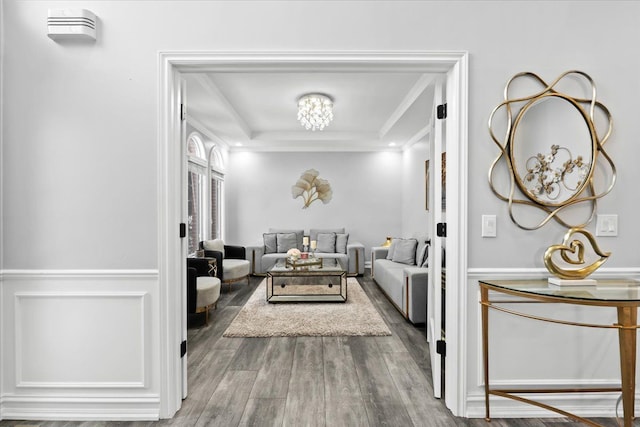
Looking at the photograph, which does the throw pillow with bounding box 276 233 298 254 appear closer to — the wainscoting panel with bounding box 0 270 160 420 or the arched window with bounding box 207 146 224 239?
the arched window with bounding box 207 146 224 239

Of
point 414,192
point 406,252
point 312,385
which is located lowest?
point 312,385

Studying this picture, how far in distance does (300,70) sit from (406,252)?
3.86 m

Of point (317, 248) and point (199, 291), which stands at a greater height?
point (317, 248)

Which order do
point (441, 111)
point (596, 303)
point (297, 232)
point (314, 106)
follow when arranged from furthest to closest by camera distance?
1. point (297, 232)
2. point (314, 106)
3. point (441, 111)
4. point (596, 303)

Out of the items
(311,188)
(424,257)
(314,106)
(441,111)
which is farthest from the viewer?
(311,188)

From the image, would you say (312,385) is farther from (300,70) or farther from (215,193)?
(215,193)

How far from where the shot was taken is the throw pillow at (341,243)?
6.77 metres

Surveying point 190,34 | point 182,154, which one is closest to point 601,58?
point 190,34

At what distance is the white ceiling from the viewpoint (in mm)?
3996

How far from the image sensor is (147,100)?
2047 millimetres

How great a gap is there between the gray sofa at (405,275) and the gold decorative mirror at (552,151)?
1818 millimetres

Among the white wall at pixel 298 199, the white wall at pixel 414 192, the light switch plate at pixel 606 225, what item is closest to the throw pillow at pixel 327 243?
the white wall at pixel 298 199

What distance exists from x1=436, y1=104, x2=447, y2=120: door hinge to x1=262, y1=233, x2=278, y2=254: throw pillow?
4.88m

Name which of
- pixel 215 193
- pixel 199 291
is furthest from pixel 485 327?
pixel 215 193
